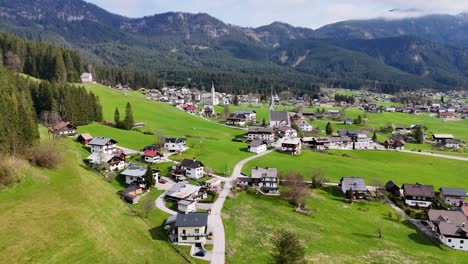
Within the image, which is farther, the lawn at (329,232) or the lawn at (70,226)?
the lawn at (329,232)

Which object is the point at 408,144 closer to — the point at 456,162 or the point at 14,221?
the point at 456,162

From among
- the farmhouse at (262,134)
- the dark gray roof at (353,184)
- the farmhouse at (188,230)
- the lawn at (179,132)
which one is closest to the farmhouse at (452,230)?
the dark gray roof at (353,184)

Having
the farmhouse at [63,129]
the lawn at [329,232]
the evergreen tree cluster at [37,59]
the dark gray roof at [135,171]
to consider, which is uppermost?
the evergreen tree cluster at [37,59]

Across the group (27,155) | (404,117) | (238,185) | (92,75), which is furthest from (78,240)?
(404,117)

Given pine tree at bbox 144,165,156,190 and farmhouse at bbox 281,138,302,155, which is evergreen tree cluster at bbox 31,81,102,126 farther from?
farmhouse at bbox 281,138,302,155

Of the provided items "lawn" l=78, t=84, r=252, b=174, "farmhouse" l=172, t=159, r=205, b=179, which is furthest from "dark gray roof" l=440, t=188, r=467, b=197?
"farmhouse" l=172, t=159, r=205, b=179

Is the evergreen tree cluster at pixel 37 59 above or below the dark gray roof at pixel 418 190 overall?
above

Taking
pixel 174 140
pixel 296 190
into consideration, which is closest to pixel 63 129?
pixel 174 140

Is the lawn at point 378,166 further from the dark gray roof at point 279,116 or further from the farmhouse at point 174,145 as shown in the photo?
the dark gray roof at point 279,116
